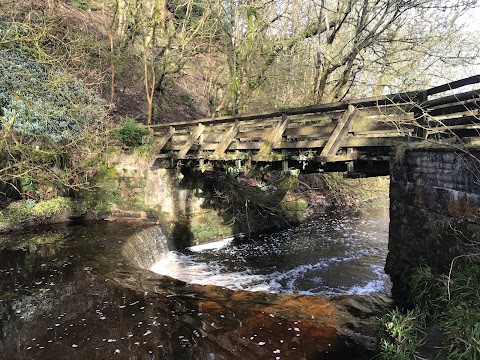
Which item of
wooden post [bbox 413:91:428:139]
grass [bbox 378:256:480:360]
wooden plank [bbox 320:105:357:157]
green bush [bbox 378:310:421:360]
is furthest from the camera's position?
wooden plank [bbox 320:105:357:157]

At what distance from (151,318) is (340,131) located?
4.56m

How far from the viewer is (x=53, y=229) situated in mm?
9891

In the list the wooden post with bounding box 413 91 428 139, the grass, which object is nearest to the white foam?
the grass

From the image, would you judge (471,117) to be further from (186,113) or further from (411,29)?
(186,113)

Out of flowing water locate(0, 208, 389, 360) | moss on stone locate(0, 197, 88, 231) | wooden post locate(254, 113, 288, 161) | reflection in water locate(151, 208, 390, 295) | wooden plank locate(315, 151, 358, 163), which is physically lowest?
reflection in water locate(151, 208, 390, 295)

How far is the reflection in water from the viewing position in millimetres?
8367

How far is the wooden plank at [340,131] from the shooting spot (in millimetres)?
6699

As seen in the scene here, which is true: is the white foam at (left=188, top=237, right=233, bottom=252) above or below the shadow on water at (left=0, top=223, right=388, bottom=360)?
below

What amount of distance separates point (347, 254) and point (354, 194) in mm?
7173

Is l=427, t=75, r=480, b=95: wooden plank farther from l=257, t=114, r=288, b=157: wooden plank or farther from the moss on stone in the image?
the moss on stone

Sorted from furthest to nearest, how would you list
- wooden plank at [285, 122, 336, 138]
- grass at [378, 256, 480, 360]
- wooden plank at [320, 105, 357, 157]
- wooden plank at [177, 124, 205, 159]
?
1. wooden plank at [177, 124, 205, 159]
2. wooden plank at [285, 122, 336, 138]
3. wooden plank at [320, 105, 357, 157]
4. grass at [378, 256, 480, 360]

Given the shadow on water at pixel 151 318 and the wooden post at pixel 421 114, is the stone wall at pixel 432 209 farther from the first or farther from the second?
the shadow on water at pixel 151 318

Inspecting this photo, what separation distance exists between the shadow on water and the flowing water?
14 mm

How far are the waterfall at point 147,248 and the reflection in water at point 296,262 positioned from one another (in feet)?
0.73
